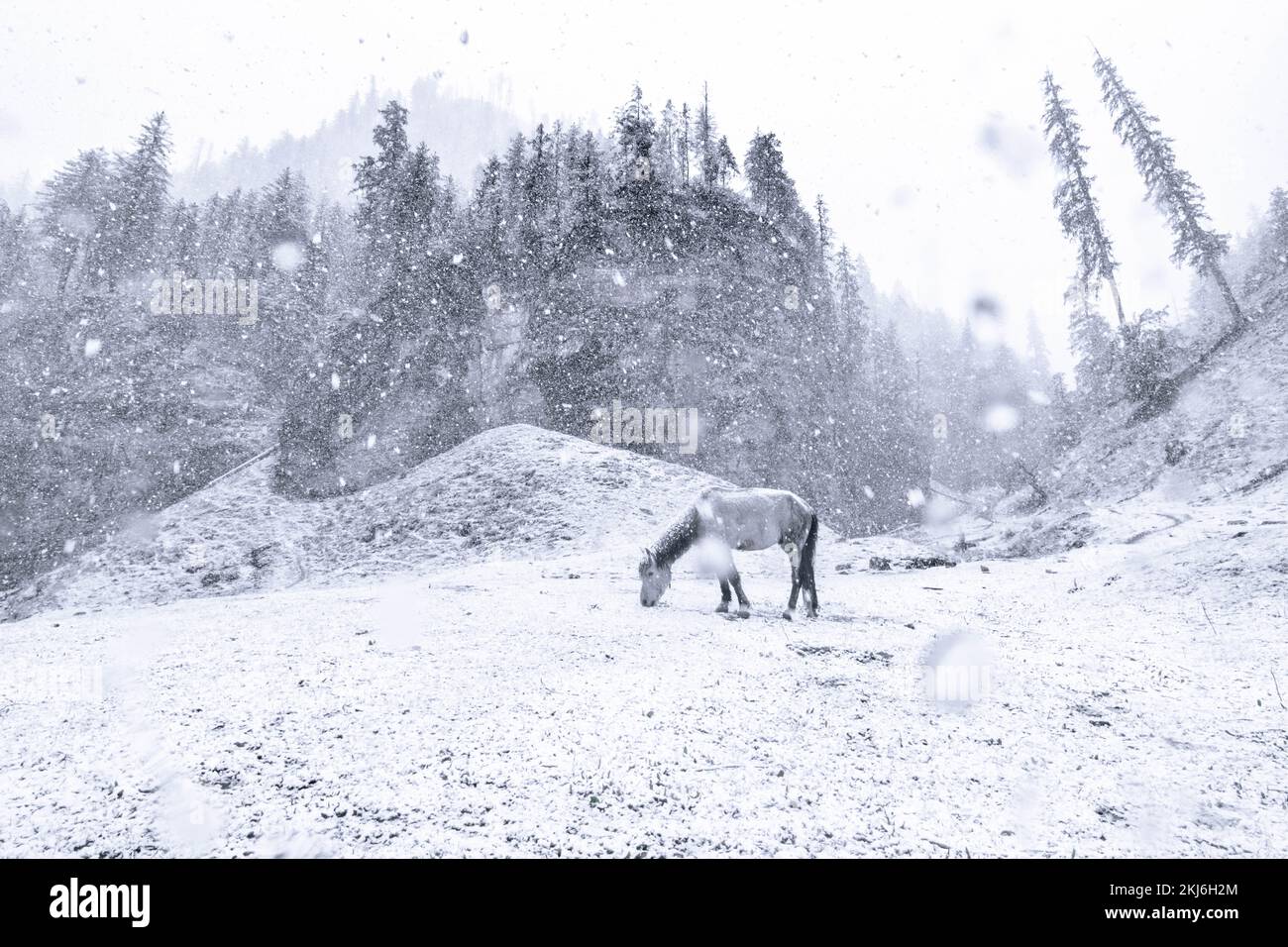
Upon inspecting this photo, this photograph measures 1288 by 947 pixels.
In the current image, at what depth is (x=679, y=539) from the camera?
10172mm

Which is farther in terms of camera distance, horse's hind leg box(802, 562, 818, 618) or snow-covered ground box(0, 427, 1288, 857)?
horse's hind leg box(802, 562, 818, 618)

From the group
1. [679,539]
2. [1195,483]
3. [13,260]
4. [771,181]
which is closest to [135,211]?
[13,260]

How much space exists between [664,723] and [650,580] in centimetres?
535

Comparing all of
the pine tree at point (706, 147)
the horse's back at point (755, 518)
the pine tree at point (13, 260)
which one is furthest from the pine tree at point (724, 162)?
the pine tree at point (13, 260)

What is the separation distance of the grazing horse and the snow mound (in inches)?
361

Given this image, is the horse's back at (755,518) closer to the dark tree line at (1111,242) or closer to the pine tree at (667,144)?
the dark tree line at (1111,242)

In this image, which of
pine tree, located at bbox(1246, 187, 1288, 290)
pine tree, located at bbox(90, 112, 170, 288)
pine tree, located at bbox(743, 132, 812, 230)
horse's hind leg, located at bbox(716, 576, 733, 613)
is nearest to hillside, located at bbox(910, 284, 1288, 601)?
pine tree, located at bbox(1246, 187, 1288, 290)

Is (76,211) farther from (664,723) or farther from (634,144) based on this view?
(664,723)

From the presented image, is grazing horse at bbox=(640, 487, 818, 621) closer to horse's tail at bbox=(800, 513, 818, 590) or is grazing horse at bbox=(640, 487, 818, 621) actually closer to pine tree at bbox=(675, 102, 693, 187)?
horse's tail at bbox=(800, 513, 818, 590)

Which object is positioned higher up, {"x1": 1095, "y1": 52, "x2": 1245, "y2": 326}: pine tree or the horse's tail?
{"x1": 1095, "y1": 52, "x2": 1245, "y2": 326}: pine tree

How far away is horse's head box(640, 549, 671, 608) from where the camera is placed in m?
9.85

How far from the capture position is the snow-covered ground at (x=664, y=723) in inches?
122
